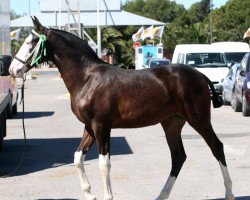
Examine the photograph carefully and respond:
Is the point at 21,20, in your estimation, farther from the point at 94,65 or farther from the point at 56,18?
the point at 94,65

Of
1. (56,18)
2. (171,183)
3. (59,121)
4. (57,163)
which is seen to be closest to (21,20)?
(56,18)

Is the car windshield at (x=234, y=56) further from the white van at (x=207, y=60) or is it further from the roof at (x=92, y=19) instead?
the roof at (x=92, y=19)

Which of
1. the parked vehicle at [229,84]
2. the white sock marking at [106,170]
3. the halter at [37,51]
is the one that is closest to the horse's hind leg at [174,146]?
the white sock marking at [106,170]

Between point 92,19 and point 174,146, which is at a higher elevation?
point 174,146

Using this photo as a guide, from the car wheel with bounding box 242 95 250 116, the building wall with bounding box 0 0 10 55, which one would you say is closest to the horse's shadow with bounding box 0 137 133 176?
the building wall with bounding box 0 0 10 55

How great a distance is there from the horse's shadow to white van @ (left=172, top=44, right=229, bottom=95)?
1419 centimetres

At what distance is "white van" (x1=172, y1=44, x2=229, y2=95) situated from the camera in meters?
29.6

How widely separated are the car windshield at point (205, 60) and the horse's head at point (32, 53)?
2169cm

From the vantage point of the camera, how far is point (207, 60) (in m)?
30.6

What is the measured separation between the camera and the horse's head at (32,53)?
833 cm

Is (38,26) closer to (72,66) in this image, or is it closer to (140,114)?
(72,66)

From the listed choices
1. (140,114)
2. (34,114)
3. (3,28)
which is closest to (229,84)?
(34,114)

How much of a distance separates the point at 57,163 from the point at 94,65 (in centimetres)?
437

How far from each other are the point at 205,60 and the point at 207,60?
129mm
